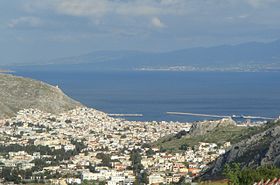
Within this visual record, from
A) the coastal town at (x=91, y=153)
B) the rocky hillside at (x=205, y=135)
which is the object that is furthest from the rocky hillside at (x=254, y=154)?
the rocky hillside at (x=205, y=135)

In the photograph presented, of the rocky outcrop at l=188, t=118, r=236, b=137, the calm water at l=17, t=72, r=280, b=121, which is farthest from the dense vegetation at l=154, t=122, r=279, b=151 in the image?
the calm water at l=17, t=72, r=280, b=121

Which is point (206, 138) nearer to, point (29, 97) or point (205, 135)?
point (205, 135)

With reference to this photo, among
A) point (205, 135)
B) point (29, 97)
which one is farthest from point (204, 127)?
point (29, 97)

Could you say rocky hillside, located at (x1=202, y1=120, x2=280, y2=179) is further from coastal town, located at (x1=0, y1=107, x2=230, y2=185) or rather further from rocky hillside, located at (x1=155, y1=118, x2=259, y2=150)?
rocky hillside, located at (x1=155, y1=118, x2=259, y2=150)

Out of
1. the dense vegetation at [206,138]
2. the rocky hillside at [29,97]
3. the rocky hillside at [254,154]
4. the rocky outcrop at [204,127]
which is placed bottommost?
the rocky hillside at [254,154]

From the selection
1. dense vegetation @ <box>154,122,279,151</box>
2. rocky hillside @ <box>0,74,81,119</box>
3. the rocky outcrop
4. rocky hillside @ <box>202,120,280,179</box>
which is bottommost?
rocky hillside @ <box>202,120,280,179</box>

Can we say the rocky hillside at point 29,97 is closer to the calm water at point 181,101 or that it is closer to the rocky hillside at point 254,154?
the calm water at point 181,101
